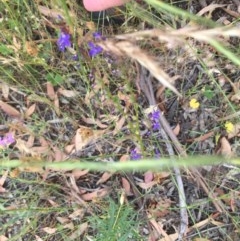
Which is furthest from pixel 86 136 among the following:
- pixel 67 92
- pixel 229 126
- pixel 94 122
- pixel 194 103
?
pixel 229 126

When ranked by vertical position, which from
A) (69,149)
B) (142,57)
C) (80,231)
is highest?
(142,57)

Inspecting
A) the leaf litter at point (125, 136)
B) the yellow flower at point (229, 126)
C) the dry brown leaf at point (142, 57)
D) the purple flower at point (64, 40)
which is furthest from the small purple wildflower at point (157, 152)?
the dry brown leaf at point (142, 57)

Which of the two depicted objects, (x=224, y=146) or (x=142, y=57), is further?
(x=224, y=146)

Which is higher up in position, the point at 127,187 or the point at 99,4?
the point at 99,4

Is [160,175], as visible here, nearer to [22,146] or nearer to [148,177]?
[148,177]

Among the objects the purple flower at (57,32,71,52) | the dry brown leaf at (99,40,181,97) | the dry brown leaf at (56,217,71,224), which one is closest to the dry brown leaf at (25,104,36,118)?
the purple flower at (57,32,71,52)

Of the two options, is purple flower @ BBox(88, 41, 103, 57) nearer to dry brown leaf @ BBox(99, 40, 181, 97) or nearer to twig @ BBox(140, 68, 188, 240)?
twig @ BBox(140, 68, 188, 240)

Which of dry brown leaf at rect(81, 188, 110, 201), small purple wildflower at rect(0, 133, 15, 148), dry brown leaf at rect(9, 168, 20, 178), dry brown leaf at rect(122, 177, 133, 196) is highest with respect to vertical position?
small purple wildflower at rect(0, 133, 15, 148)

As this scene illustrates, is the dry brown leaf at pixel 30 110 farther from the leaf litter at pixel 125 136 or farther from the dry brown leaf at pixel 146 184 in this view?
the dry brown leaf at pixel 146 184
